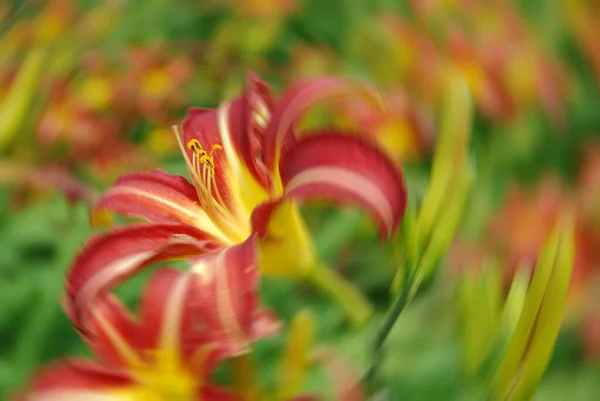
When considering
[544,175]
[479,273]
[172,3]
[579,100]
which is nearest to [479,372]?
[479,273]

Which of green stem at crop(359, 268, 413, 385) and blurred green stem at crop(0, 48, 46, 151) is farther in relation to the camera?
blurred green stem at crop(0, 48, 46, 151)

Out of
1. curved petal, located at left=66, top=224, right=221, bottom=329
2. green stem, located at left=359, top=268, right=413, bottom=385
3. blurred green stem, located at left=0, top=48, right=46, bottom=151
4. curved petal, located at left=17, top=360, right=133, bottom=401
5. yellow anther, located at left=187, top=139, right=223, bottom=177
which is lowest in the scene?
green stem, located at left=359, top=268, right=413, bottom=385

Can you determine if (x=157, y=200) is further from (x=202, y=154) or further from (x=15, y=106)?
(x=15, y=106)

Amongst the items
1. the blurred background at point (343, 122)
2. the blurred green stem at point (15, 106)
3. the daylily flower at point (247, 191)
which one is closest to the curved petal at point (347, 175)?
the daylily flower at point (247, 191)

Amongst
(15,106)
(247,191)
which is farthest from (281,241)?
(15,106)

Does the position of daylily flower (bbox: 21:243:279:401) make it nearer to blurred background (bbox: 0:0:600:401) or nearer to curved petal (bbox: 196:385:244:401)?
curved petal (bbox: 196:385:244:401)

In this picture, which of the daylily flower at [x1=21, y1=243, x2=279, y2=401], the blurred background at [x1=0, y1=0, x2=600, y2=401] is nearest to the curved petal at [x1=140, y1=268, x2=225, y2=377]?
the daylily flower at [x1=21, y1=243, x2=279, y2=401]

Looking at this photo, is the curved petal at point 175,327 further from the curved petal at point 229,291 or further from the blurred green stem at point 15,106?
the blurred green stem at point 15,106
